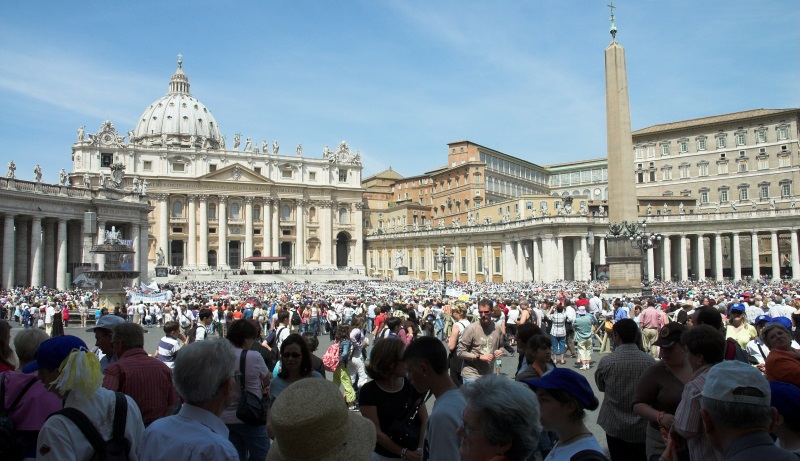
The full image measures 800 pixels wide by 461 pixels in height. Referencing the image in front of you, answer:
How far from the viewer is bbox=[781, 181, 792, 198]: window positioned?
6006cm

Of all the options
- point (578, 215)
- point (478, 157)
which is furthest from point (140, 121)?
point (578, 215)

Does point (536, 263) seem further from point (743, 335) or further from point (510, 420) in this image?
point (510, 420)

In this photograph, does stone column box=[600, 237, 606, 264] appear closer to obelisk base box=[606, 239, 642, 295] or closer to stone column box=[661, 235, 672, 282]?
stone column box=[661, 235, 672, 282]

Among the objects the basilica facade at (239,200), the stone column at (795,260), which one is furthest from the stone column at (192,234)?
the stone column at (795,260)

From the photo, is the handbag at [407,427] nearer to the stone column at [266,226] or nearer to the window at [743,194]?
the window at [743,194]

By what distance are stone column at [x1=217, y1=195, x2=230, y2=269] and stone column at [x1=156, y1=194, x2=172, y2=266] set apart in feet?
18.9

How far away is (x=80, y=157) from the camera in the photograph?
6875 cm

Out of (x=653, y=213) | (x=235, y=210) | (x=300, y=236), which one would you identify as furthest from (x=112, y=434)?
(x=300, y=236)

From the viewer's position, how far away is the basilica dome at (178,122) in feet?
319

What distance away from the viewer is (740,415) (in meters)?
2.58

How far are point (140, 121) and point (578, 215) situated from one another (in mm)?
78292

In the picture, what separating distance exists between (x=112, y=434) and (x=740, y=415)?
3126 mm

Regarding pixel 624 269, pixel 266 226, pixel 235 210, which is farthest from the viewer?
pixel 266 226

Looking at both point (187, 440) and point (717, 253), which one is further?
point (717, 253)
